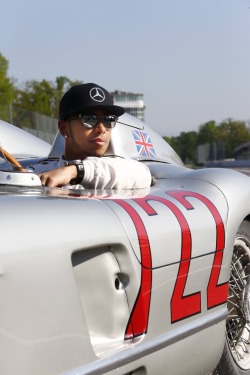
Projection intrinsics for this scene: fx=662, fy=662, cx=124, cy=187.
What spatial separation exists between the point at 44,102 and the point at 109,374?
5315 centimetres

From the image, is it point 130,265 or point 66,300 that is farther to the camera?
point 130,265

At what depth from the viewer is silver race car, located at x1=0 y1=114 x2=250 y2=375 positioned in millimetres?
1732

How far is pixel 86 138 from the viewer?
9.64 feet

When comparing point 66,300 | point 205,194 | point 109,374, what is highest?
point 205,194

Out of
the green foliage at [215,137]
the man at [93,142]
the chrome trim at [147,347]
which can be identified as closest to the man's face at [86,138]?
the man at [93,142]

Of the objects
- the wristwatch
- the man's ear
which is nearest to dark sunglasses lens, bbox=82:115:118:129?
the man's ear

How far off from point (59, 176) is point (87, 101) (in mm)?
547

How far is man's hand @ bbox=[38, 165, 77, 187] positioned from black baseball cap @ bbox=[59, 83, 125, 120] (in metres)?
0.41

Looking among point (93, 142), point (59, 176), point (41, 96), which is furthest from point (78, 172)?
point (41, 96)

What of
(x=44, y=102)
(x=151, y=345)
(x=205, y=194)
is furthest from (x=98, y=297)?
(x=44, y=102)

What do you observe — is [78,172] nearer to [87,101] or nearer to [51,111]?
[87,101]

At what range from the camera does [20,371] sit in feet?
5.55

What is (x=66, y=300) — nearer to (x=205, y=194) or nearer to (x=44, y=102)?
(x=205, y=194)

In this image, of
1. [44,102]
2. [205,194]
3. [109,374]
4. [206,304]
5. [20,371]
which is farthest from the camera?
[44,102]
